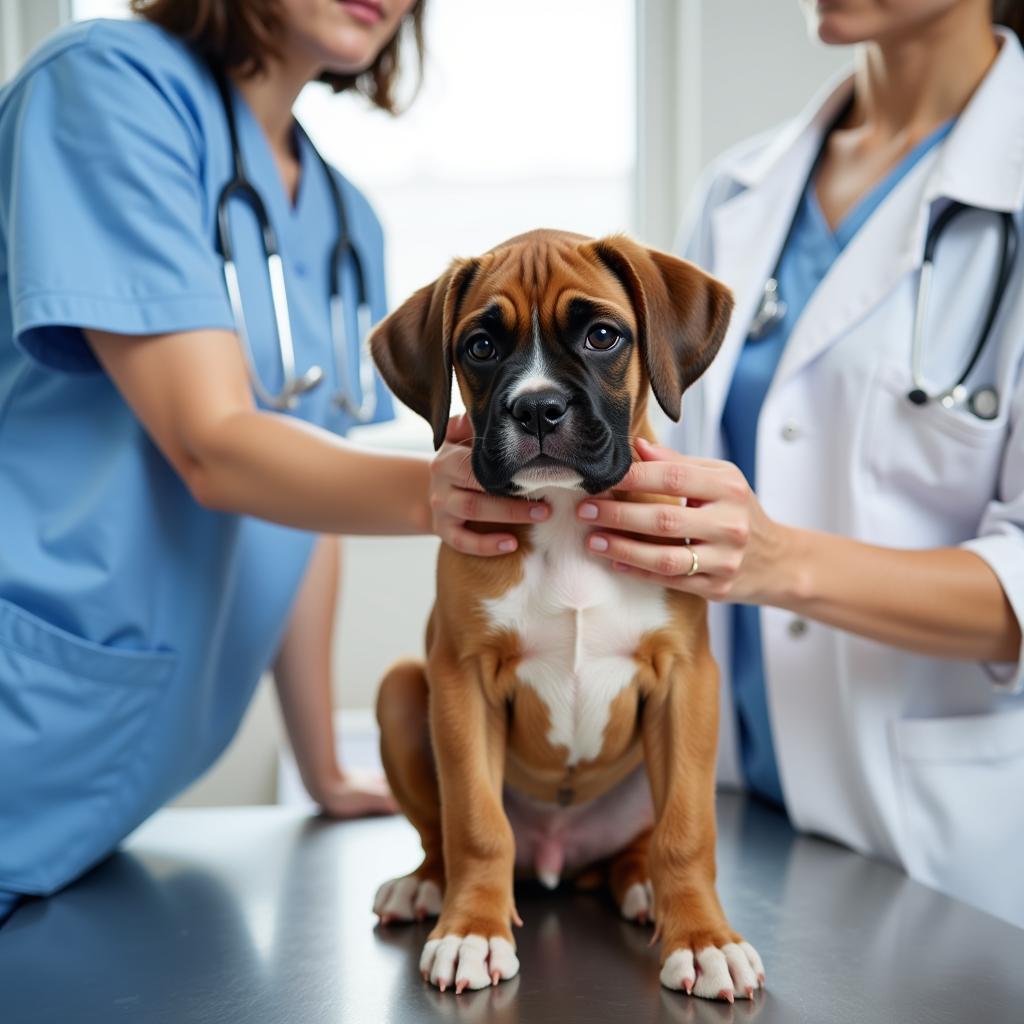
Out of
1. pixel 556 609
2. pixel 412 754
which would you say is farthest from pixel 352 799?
pixel 556 609

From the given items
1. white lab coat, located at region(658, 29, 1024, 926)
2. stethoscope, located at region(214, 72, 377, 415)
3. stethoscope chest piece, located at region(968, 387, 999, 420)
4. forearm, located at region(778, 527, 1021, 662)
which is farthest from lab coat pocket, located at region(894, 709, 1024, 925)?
stethoscope, located at region(214, 72, 377, 415)

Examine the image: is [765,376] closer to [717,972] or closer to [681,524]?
[681,524]

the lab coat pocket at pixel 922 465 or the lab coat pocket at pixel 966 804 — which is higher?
the lab coat pocket at pixel 922 465

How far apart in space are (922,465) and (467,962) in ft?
3.30

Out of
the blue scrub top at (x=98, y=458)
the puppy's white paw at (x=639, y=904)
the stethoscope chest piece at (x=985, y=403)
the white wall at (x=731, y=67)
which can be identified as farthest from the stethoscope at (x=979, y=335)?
the white wall at (x=731, y=67)

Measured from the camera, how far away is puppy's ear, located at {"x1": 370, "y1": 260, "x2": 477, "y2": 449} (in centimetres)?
133

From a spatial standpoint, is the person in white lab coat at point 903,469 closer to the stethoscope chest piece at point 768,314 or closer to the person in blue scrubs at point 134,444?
the stethoscope chest piece at point 768,314

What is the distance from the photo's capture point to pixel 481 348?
130cm

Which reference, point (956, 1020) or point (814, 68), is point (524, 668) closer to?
point (956, 1020)

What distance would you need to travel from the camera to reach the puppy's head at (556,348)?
3.90 feet

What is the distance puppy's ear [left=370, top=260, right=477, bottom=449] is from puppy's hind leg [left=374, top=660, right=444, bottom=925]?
36cm

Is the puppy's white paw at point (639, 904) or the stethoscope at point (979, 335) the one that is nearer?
the puppy's white paw at point (639, 904)

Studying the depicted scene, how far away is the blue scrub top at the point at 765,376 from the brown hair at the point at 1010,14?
294mm

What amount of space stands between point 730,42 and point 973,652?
2.65m
